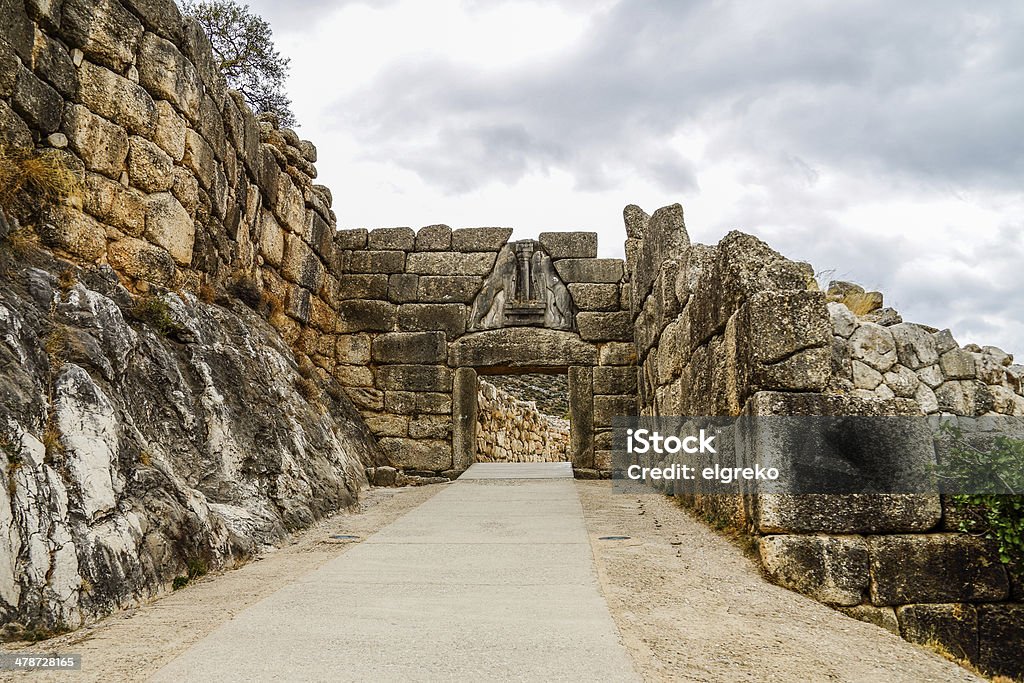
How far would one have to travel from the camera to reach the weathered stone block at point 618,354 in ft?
31.1

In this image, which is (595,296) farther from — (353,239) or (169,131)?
(169,131)

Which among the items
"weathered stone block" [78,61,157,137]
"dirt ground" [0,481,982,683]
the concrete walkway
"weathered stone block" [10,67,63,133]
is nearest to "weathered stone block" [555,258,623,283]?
the concrete walkway

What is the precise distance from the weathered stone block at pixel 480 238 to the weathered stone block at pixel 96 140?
201 inches

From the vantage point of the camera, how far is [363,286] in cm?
986

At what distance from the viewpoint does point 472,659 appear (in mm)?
2566

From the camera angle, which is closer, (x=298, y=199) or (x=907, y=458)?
(x=907, y=458)

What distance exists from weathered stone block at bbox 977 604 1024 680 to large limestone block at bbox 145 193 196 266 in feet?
19.6

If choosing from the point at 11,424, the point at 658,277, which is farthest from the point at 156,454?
the point at 658,277

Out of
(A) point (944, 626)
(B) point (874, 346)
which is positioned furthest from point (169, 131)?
(B) point (874, 346)

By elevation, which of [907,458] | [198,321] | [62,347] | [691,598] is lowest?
[691,598]

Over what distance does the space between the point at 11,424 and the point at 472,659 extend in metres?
2.08

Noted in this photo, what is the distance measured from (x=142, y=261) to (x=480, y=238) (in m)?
5.12

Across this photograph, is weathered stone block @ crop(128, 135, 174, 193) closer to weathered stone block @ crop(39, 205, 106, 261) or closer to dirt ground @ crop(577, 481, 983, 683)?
weathered stone block @ crop(39, 205, 106, 261)

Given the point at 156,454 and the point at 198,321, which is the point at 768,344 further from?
the point at 198,321
